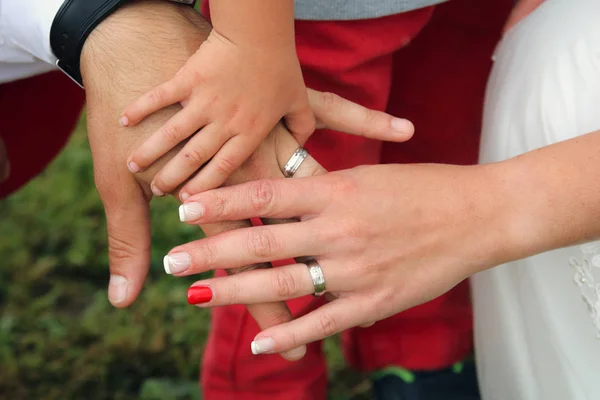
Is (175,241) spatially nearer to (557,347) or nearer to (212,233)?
(212,233)

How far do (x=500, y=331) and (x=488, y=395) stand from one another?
15 cm

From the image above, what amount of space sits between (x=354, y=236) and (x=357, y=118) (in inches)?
8.9

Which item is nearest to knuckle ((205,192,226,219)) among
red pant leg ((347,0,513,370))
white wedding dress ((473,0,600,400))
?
white wedding dress ((473,0,600,400))

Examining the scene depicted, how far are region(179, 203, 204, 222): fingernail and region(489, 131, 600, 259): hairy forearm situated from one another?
38cm

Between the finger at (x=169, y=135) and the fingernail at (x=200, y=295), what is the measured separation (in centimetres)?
18

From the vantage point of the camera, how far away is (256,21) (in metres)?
0.83

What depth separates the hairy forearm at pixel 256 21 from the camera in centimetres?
83

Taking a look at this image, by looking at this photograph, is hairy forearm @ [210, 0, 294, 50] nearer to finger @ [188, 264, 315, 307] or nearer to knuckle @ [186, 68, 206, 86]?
knuckle @ [186, 68, 206, 86]

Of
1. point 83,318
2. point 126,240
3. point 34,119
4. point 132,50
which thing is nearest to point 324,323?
point 126,240

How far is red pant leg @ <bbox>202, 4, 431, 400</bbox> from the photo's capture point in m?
1.04

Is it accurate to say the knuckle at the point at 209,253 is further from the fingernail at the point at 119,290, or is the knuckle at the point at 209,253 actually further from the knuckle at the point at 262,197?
the fingernail at the point at 119,290

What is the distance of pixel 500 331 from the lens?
1058mm

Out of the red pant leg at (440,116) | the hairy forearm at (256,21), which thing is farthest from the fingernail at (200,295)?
the red pant leg at (440,116)

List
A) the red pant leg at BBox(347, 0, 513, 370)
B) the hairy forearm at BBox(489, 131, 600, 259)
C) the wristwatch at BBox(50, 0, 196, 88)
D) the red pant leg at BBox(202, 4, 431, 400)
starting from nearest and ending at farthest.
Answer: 1. the hairy forearm at BBox(489, 131, 600, 259)
2. the wristwatch at BBox(50, 0, 196, 88)
3. the red pant leg at BBox(202, 4, 431, 400)
4. the red pant leg at BBox(347, 0, 513, 370)
